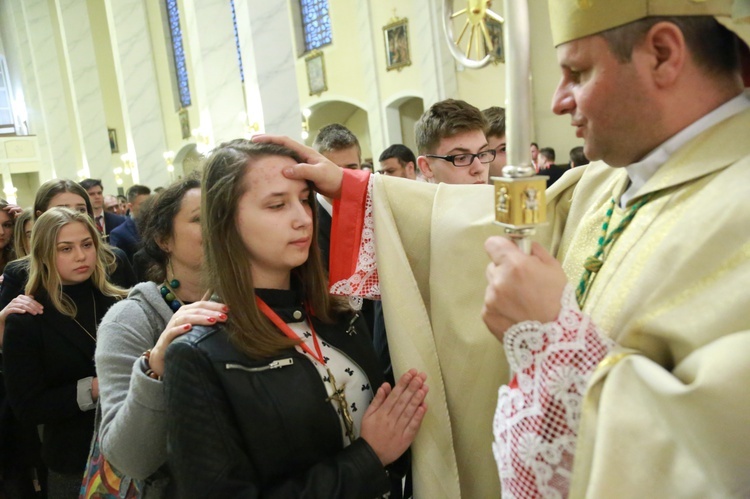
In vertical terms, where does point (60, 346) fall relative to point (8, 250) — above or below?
below

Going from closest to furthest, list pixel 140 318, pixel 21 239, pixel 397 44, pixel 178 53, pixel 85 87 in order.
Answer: pixel 140 318
pixel 21 239
pixel 397 44
pixel 85 87
pixel 178 53

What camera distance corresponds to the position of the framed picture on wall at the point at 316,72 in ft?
48.1

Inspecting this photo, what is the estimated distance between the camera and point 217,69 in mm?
8680

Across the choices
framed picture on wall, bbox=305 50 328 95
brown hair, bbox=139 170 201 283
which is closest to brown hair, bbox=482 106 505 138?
brown hair, bbox=139 170 201 283

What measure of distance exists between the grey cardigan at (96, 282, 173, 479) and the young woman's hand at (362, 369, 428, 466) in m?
0.59

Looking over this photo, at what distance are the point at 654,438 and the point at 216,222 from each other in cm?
111

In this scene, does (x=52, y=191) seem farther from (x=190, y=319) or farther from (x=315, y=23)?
(x=315, y=23)

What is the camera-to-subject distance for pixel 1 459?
3.28 meters

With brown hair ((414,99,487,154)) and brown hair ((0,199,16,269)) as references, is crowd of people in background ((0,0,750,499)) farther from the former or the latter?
brown hair ((0,199,16,269))

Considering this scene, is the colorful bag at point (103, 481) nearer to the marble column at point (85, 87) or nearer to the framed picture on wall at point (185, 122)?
the marble column at point (85, 87)

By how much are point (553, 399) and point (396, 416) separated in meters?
0.54

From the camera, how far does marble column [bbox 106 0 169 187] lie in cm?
1310

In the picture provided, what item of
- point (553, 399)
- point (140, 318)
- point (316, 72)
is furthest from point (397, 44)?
point (553, 399)

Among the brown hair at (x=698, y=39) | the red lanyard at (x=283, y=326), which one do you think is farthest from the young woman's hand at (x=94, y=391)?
the brown hair at (x=698, y=39)
